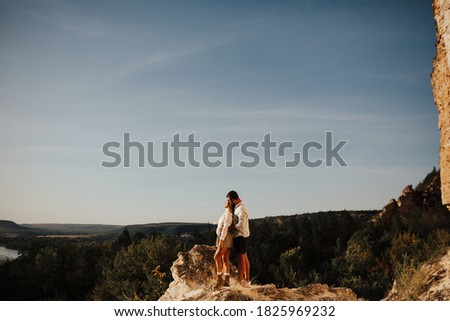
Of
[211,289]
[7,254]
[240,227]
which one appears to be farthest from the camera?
[7,254]

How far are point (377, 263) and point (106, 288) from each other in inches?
627

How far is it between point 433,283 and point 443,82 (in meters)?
4.20

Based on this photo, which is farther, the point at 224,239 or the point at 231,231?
the point at 231,231

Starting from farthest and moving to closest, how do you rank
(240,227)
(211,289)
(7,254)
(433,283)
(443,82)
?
(7,254), (433,283), (211,289), (443,82), (240,227)

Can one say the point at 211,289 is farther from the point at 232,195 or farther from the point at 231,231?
the point at 232,195

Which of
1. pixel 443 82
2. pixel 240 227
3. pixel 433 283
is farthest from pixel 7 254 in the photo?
pixel 443 82

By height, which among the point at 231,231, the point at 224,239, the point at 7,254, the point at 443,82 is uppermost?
the point at 443,82

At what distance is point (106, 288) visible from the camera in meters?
19.5

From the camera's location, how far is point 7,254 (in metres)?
31.8

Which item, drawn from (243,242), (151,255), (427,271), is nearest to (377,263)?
(151,255)

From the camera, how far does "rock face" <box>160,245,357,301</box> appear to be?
6.79 m

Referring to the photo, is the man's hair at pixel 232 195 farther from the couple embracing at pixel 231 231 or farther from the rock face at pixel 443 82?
the rock face at pixel 443 82

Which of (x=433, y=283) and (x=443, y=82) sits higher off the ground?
(x=443, y=82)
